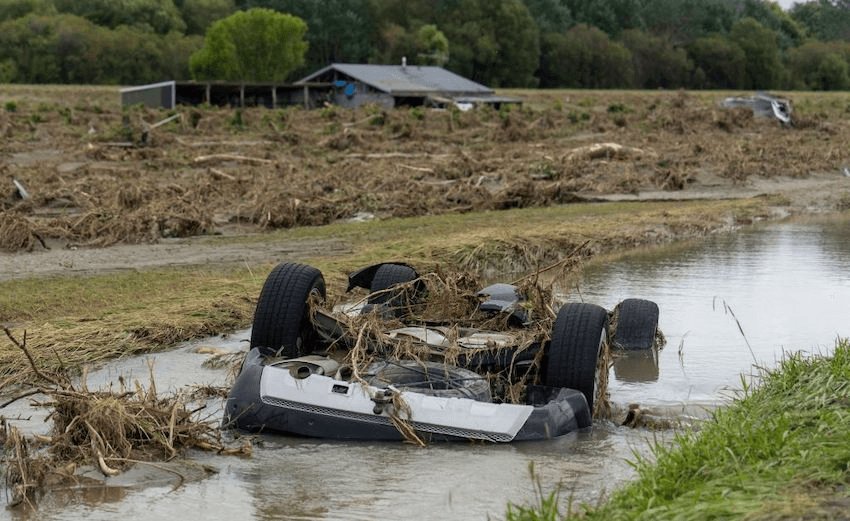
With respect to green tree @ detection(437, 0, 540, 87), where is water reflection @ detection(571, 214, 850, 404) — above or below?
below

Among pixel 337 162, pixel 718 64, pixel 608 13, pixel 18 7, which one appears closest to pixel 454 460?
pixel 337 162

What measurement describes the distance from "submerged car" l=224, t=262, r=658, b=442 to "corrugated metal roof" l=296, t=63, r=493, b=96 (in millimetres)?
54732

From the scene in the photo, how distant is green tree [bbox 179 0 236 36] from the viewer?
120500 millimetres

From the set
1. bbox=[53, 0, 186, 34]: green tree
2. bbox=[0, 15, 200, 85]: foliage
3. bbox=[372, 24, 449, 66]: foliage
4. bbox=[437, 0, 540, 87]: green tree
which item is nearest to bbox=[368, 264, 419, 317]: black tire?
bbox=[372, 24, 449, 66]: foliage

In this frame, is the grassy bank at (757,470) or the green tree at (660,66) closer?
the grassy bank at (757,470)

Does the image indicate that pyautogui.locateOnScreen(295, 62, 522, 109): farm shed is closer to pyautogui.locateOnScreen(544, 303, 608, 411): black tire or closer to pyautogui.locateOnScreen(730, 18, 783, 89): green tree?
pyautogui.locateOnScreen(730, 18, 783, 89): green tree

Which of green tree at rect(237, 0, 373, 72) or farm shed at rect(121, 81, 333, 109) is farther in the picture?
green tree at rect(237, 0, 373, 72)

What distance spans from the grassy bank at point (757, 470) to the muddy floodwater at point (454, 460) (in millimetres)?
342

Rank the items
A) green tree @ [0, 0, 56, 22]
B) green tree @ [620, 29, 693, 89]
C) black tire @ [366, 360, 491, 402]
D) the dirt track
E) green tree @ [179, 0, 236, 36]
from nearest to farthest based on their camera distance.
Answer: black tire @ [366, 360, 491, 402], the dirt track, green tree @ [620, 29, 693, 89], green tree @ [0, 0, 56, 22], green tree @ [179, 0, 236, 36]

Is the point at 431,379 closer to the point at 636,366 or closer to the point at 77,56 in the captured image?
the point at 636,366

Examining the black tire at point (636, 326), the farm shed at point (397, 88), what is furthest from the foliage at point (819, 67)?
the black tire at point (636, 326)

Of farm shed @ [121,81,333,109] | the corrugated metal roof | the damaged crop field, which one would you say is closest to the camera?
the damaged crop field

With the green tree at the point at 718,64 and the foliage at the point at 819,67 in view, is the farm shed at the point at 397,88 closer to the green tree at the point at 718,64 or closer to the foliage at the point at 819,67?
the green tree at the point at 718,64

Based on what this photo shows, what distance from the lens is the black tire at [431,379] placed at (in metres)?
9.09
